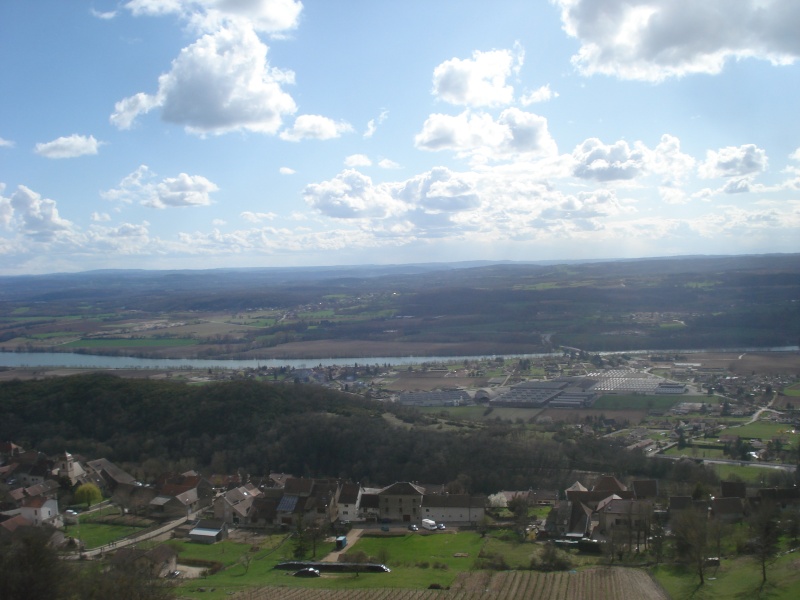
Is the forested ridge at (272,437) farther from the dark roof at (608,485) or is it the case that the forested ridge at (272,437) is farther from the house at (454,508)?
the house at (454,508)

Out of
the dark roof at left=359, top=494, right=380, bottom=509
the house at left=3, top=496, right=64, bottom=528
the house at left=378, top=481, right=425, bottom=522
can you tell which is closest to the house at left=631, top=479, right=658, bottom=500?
the house at left=378, top=481, right=425, bottom=522

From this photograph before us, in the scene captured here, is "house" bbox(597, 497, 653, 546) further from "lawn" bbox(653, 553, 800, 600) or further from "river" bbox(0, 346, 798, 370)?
"river" bbox(0, 346, 798, 370)

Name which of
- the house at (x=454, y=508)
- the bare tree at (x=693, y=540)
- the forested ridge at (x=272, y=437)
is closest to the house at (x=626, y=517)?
the bare tree at (x=693, y=540)

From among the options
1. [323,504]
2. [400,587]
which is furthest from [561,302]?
[400,587]

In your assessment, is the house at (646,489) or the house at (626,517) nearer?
the house at (626,517)

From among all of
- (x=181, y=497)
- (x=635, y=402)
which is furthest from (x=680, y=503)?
(x=635, y=402)

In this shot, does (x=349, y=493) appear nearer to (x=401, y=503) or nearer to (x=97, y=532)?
(x=401, y=503)
